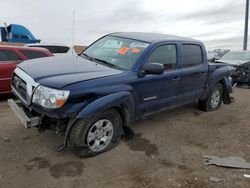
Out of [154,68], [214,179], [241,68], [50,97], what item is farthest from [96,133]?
[241,68]

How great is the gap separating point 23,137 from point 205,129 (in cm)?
348

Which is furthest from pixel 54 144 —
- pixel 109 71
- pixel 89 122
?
pixel 109 71

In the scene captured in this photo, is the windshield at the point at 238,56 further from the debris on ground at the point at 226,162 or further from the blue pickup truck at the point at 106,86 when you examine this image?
the debris on ground at the point at 226,162

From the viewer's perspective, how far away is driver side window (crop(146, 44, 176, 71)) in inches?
187

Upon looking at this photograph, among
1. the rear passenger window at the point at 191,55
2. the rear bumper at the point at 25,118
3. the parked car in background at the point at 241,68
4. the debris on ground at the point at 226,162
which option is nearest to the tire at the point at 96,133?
the rear bumper at the point at 25,118

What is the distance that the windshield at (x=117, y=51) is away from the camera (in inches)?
177

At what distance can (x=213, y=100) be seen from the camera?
272 inches

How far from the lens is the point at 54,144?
4305 mm

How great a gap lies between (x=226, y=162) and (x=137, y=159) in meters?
1.33

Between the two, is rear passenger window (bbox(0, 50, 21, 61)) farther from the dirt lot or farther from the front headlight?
the front headlight

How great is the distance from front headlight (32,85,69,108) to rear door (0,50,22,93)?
12.0ft

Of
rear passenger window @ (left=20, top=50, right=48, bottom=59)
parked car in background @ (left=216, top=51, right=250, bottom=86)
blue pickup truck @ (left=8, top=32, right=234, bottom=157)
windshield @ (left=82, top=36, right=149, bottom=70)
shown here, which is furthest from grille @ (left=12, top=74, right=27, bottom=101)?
parked car in background @ (left=216, top=51, right=250, bottom=86)

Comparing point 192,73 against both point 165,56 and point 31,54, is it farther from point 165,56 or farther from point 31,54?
point 31,54

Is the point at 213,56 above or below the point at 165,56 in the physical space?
above
